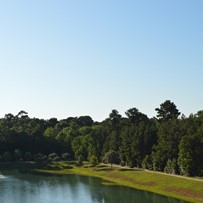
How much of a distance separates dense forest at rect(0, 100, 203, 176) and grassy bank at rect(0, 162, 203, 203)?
5.25 meters

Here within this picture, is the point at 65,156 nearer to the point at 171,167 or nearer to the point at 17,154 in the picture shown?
the point at 17,154

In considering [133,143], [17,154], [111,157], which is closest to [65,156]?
[17,154]

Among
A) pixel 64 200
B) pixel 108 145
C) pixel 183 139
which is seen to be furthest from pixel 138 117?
pixel 64 200

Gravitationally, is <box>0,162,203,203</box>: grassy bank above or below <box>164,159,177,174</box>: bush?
below

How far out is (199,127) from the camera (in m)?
95.4

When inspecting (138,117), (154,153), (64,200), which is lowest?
(64,200)

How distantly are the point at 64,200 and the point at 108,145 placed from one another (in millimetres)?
59379

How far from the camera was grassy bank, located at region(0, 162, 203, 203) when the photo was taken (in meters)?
80.6

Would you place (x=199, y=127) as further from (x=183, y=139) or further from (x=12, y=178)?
(x=12, y=178)

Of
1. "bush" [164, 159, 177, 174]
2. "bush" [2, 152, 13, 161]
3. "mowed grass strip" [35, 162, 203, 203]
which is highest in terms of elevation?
"bush" [2, 152, 13, 161]

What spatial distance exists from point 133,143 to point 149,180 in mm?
23839

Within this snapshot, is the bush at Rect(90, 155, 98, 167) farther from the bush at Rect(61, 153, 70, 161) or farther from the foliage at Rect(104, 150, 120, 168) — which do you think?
the bush at Rect(61, 153, 70, 161)

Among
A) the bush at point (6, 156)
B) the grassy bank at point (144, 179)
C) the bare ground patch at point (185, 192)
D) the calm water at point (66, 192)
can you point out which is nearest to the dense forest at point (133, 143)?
the bush at point (6, 156)

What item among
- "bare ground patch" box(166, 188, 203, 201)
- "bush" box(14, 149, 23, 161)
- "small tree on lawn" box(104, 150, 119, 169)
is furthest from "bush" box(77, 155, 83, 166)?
"bare ground patch" box(166, 188, 203, 201)
